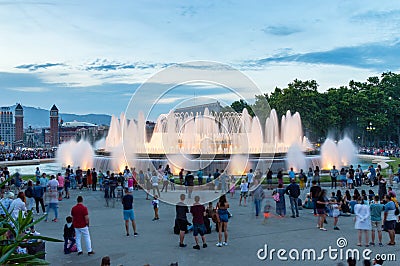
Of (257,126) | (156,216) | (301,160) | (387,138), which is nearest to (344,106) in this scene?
(387,138)

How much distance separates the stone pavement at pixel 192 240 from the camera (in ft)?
32.9

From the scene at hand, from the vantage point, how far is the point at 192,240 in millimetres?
11906

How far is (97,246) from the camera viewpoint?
37.1ft

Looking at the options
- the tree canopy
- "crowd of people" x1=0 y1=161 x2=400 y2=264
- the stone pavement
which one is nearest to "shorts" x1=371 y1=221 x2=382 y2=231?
"crowd of people" x1=0 y1=161 x2=400 y2=264

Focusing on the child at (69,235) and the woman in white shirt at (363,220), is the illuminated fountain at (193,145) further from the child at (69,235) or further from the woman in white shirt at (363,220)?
the woman in white shirt at (363,220)

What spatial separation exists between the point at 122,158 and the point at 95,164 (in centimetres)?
273

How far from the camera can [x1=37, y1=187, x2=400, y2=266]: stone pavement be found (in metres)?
10.0

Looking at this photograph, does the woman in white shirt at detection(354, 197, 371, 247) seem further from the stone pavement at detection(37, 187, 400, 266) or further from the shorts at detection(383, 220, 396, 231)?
Answer: the shorts at detection(383, 220, 396, 231)

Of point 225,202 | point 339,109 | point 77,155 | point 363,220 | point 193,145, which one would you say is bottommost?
point 363,220

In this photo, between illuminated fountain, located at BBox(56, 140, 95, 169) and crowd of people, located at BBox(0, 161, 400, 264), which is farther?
illuminated fountain, located at BBox(56, 140, 95, 169)

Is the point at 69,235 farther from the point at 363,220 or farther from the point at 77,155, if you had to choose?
the point at 77,155

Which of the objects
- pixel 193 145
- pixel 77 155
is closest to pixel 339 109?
pixel 193 145

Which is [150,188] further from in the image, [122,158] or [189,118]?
[189,118]

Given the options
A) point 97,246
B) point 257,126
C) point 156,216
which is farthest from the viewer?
point 257,126
